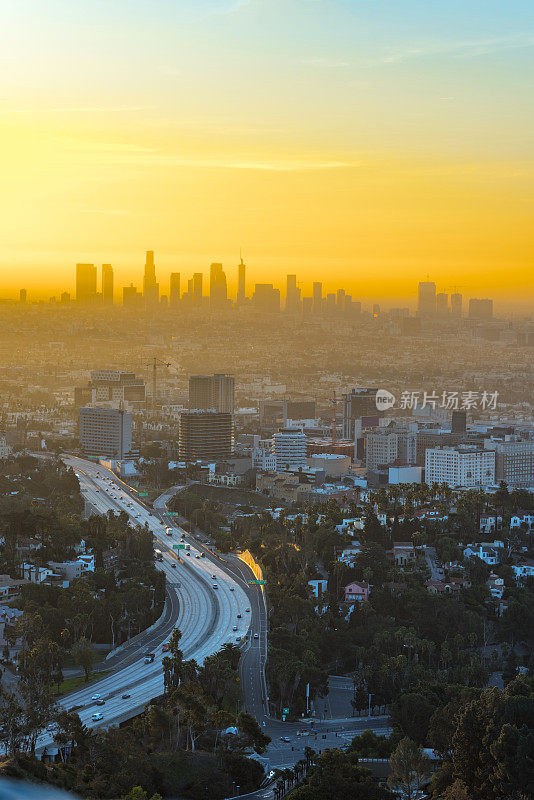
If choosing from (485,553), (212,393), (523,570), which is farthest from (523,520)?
(212,393)

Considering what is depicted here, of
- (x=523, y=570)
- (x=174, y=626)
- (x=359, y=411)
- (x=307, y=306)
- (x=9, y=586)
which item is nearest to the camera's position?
(x=174, y=626)

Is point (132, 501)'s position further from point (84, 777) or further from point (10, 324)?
point (10, 324)

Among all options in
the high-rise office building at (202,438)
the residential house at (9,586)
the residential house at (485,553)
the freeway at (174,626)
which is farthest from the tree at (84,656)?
the high-rise office building at (202,438)

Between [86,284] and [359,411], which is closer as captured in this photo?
[359,411]

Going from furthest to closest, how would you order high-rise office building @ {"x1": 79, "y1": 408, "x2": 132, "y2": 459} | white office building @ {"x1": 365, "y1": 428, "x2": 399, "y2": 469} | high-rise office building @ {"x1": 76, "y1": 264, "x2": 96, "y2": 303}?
high-rise office building @ {"x1": 76, "y1": 264, "x2": 96, "y2": 303}, high-rise office building @ {"x1": 79, "y1": 408, "x2": 132, "y2": 459}, white office building @ {"x1": 365, "y1": 428, "x2": 399, "y2": 469}

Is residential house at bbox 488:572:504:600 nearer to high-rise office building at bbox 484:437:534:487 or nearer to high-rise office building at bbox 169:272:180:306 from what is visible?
high-rise office building at bbox 484:437:534:487

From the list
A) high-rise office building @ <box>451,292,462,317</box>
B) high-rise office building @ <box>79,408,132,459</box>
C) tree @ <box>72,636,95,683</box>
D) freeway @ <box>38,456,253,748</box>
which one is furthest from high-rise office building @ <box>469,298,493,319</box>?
tree @ <box>72,636,95,683</box>

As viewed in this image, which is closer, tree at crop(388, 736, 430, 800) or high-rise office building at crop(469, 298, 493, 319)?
tree at crop(388, 736, 430, 800)

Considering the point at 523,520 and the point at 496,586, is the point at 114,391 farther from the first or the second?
the point at 496,586
